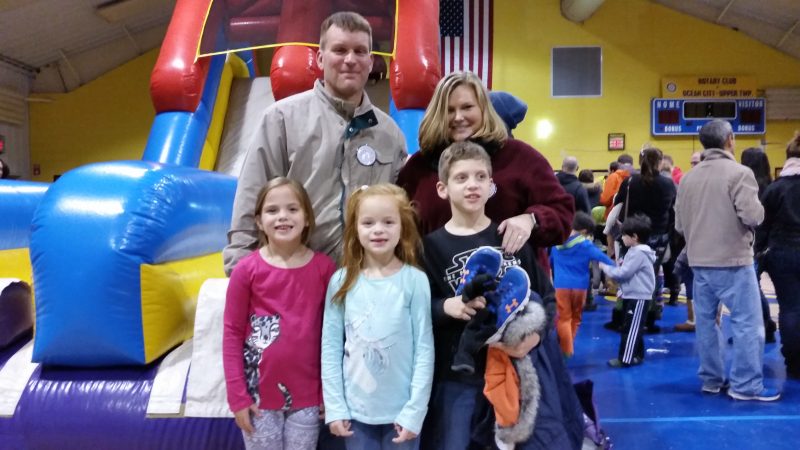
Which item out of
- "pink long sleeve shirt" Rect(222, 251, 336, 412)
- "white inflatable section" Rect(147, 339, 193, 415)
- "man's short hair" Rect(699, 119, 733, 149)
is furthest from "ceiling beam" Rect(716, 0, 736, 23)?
"white inflatable section" Rect(147, 339, 193, 415)

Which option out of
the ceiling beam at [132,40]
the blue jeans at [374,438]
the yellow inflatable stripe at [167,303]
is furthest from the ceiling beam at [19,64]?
the blue jeans at [374,438]

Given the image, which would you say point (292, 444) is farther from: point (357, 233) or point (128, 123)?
point (128, 123)

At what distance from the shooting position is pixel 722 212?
3195 millimetres

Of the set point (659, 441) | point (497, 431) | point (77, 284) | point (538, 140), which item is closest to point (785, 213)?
A: point (659, 441)

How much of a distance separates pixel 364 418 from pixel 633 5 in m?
11.3

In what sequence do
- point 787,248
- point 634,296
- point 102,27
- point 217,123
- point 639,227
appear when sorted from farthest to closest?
point 102,27, point 217,123, point 639,227, point 634,296, point 787,248

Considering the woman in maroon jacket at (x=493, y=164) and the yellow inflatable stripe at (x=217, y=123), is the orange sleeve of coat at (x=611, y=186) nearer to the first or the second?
the yellow inflatable stripe at (x=217, y=123)

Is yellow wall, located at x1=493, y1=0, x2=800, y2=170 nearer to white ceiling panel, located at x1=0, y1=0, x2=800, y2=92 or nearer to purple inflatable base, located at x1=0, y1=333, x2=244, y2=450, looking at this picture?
white ceiling panel, located at x1=0, y1=0, x2=800, y2=92

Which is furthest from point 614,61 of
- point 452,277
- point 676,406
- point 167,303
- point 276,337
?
point 276,337

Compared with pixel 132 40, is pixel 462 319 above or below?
below

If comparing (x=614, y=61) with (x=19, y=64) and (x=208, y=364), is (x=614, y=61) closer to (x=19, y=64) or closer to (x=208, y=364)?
(x=19, y=64)

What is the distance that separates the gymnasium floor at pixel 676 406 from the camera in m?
2.65

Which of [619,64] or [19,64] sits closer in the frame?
[19,64]

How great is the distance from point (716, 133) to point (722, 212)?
439mm
